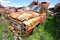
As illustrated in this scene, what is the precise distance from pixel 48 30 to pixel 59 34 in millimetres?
225

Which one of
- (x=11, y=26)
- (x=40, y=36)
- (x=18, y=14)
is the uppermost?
(x=18, y=14)

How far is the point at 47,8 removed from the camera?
2703 millimetres

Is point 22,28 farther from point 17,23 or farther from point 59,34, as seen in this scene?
point 59,34

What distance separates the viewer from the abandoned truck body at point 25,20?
2569 millimetres

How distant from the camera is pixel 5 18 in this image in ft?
8.69

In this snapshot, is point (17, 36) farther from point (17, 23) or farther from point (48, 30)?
point (48, 30)

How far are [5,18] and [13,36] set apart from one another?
0.37 meters

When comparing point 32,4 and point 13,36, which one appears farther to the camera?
point 32,4

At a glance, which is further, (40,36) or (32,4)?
(32,4)

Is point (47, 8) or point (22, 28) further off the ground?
point (47, 8)

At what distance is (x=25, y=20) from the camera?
8.46ft

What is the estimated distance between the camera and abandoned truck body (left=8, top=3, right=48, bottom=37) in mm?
2569

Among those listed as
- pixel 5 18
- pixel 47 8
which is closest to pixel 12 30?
pixel 5 18

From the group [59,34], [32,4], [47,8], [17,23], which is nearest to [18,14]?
[17,23]
